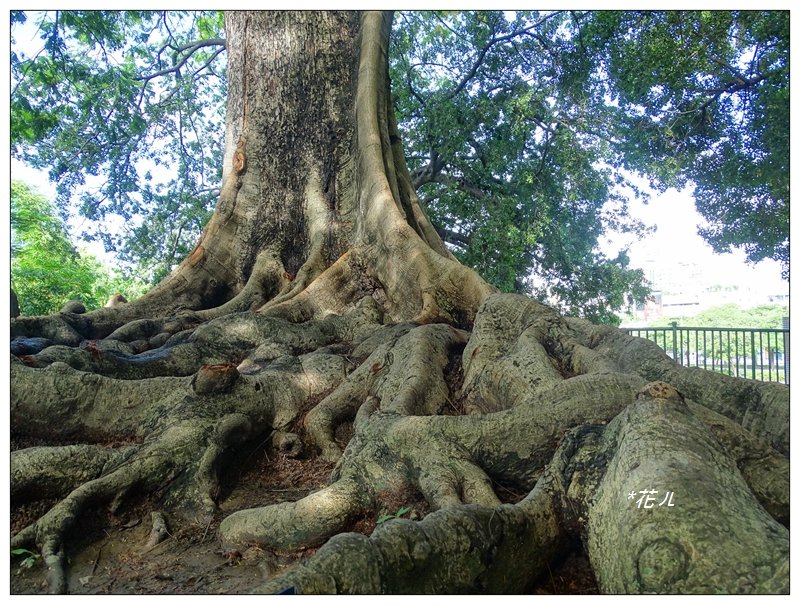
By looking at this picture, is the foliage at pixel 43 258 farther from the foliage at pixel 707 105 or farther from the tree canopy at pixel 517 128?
the foliage at pixel 707 105

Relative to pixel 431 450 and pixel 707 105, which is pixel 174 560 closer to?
pixel 431 450

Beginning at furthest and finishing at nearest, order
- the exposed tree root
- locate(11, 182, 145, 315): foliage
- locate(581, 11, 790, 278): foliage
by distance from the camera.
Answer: locate(11, 182, 145, 315): foliage
locate(581, 11, 790, 278): foliage
the exposed tree root

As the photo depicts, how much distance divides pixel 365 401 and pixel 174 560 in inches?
56.6

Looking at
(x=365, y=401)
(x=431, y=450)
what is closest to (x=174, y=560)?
(x=431, y=450)

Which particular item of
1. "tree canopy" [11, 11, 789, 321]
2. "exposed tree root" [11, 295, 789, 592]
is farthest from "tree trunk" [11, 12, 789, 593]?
"tree canopy" [11, 11, 789, 321]

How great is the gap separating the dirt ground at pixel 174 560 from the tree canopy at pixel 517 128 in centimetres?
501

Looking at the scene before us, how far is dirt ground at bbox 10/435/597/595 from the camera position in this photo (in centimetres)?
214

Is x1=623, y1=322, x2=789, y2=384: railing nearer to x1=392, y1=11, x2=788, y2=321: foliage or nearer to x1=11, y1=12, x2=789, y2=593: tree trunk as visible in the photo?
x1=392, y1=11, x2=788, y2=321: foliage

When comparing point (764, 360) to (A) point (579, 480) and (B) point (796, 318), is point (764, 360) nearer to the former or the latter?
(B) point (796, 318)

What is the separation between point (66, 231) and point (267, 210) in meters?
7.59

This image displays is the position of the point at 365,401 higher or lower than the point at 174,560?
higher

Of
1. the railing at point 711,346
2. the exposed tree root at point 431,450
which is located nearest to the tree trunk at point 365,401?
the exposed tree root at point 431,450

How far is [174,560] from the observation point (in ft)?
Answer: 7.87

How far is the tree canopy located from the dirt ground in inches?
197
